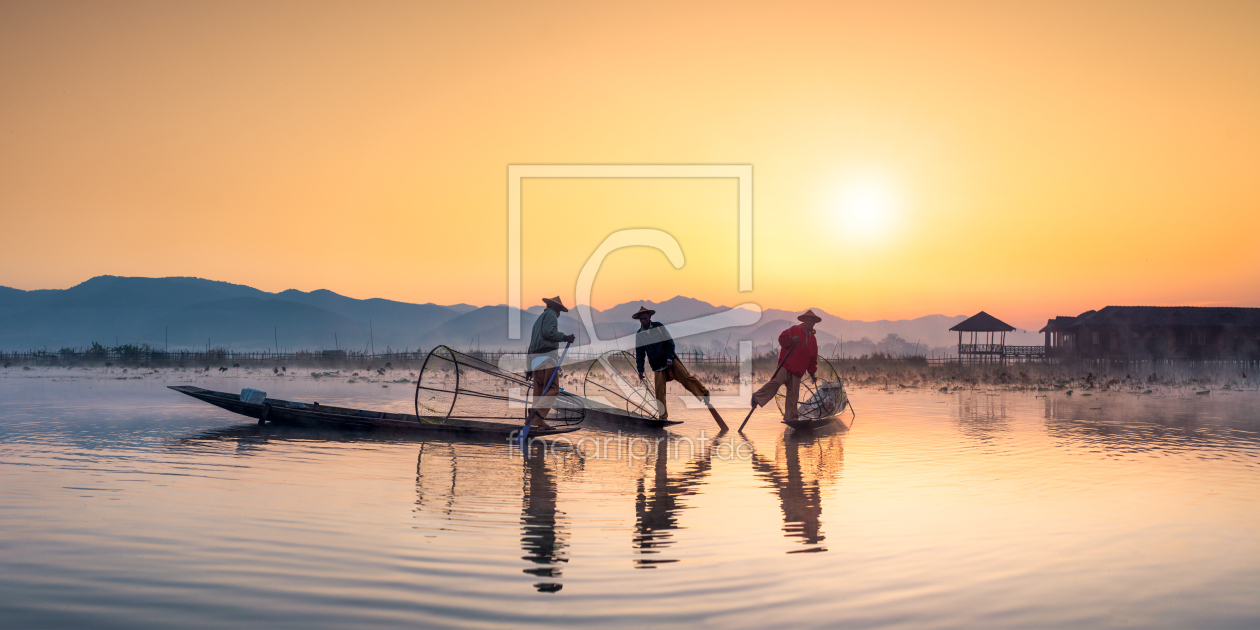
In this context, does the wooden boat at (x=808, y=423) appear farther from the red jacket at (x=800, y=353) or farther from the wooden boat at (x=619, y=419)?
the wooden boat at (x=619, y=419)

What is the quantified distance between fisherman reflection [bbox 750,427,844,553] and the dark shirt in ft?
8.46

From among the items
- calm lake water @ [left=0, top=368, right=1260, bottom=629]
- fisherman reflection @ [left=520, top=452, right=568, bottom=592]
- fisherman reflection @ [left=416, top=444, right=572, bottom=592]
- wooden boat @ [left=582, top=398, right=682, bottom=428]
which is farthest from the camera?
wooden boat @ [left=582, top=398, right=682, bottom=428]

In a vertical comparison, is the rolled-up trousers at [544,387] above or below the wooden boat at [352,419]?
above

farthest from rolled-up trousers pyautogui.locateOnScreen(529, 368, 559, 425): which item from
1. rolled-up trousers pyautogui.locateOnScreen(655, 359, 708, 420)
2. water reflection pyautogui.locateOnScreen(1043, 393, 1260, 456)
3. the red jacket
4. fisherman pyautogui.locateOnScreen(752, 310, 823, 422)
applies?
water reflection pyautogui.locateOnScreen(1043, 393, 1260, 456)

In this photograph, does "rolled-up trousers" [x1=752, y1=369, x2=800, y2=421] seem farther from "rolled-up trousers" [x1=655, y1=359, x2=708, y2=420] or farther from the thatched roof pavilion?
the thatched roof pavilion

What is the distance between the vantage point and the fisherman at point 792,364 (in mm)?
15278

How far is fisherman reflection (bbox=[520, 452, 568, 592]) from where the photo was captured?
573cm

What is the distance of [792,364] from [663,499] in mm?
7384

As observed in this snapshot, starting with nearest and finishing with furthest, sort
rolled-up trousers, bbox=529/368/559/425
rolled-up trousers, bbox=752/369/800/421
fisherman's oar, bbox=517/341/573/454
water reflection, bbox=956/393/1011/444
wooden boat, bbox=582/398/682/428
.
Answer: fisherman's oar, bbox=517/341/573/454 < rolled-up trousers, bbox=529/368/559/425 < wooden boat, bbox=582/398/682/428 < water reflection, bbox=956/393/1011/444 < rolled-up trousers, bbox=752/369/800/421

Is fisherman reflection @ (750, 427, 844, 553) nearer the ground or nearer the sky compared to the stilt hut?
→ nearer the ground

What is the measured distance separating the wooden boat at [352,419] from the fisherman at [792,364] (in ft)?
13.0

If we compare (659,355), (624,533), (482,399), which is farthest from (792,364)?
(482,399)

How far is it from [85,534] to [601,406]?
10.7 m

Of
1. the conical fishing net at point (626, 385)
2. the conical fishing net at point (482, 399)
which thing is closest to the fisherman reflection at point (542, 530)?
the conical fishing net at point (482, 399)
